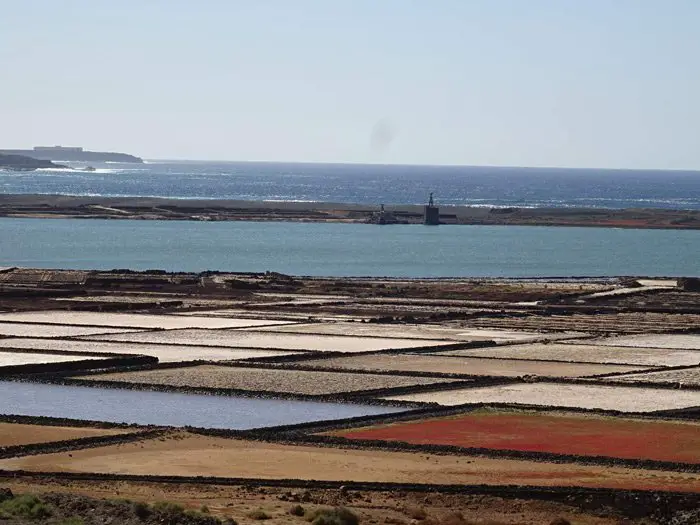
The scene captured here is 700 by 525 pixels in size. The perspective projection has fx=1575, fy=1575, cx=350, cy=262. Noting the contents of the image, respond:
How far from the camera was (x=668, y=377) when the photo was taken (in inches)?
1389

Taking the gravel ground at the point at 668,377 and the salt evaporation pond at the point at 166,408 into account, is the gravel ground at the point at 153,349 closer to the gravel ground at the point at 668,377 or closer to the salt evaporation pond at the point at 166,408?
the salt evaporation pond at the point at 166,408

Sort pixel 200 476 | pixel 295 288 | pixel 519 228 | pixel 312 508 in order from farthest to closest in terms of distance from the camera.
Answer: pixel 519 228
pixel 295 288
pixel 200 476
pixel 312 508

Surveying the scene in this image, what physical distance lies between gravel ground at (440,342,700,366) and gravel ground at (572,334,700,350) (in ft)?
3.02

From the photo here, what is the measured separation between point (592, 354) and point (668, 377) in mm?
4972

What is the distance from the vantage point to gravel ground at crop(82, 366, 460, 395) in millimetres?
33188

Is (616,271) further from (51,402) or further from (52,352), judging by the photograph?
(51,402)

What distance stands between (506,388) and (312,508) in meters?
13.2

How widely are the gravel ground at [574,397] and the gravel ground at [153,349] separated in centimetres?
738

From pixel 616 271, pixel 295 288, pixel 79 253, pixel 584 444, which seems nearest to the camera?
pixel 584 444

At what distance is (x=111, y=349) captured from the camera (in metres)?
39.7

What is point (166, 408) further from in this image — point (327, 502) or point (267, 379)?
point (327, 502)

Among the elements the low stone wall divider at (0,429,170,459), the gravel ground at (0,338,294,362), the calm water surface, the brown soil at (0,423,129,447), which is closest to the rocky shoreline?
the calm water surface

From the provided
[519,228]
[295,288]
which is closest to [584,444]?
[295,288]

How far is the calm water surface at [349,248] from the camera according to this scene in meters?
79.1
